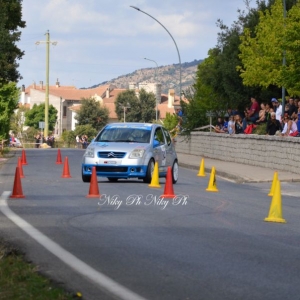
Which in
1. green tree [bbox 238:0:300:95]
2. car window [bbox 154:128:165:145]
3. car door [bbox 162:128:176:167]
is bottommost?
car door [bbox 162:128:176:167]

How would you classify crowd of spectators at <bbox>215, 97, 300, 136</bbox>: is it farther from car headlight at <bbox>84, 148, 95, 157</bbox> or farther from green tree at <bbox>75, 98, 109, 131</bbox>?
green tree at <bbox>75, 98, 109, 131</bbox>

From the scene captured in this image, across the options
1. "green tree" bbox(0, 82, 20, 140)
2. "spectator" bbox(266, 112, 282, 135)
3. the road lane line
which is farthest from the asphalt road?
"green tree" bbox(0, 82, 20, 140)

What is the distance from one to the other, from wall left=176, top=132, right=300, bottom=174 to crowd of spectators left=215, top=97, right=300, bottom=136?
41 cm

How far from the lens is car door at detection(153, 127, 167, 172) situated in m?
22.7

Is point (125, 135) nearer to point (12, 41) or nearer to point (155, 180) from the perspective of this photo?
point (155, 180)

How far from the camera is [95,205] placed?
15586 millimetres

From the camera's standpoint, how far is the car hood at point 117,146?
71.8 ft

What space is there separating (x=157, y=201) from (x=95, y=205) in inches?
63.9

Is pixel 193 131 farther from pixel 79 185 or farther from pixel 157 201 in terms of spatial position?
pixel 157 201

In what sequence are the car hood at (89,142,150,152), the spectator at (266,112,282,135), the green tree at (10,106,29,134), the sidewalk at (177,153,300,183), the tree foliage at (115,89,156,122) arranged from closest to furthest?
the car hood at (89,142,150,152), the sidewalk at (177,153,300,183), the spectator at (266,112,282,135), the tree foliage at (115,89,156,122), the green tree at (10,106,29,134)

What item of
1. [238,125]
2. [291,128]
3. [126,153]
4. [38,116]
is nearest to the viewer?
[126,153]

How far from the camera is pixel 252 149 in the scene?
3634 cm

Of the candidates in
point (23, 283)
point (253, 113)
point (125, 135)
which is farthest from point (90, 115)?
point (23, 283)

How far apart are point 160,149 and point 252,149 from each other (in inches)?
550
